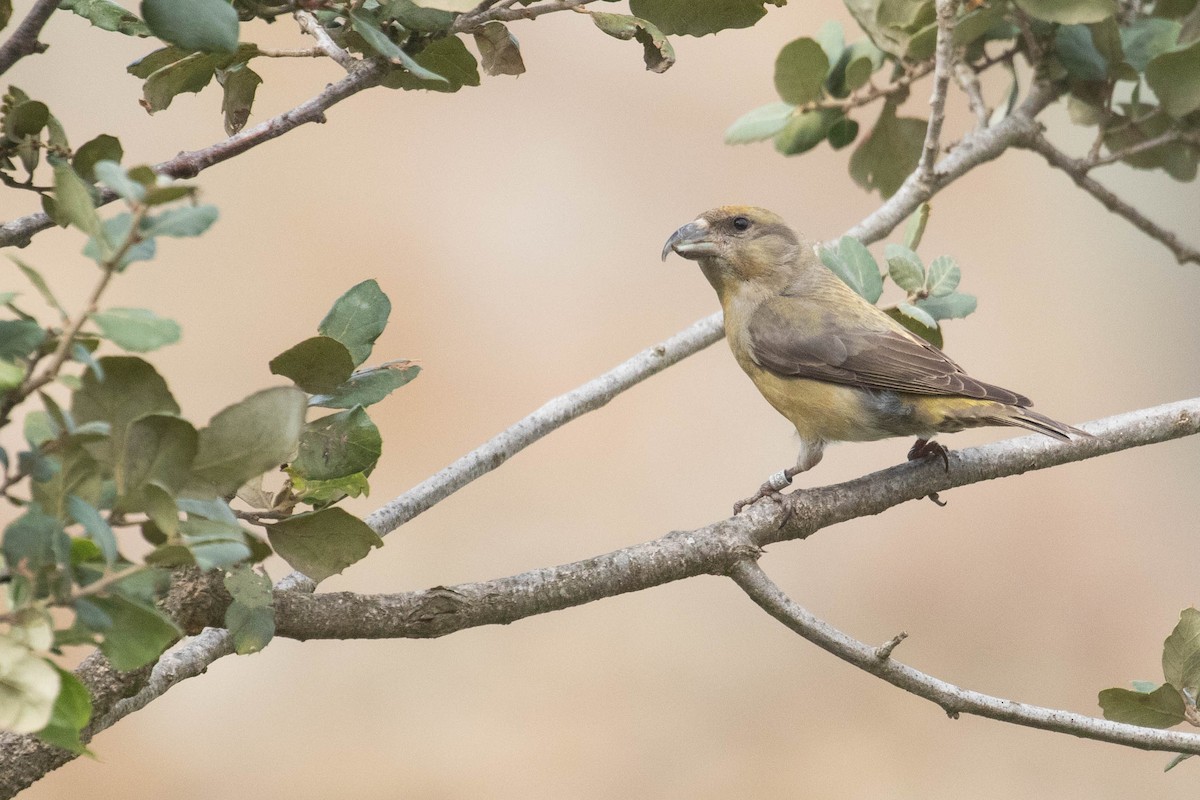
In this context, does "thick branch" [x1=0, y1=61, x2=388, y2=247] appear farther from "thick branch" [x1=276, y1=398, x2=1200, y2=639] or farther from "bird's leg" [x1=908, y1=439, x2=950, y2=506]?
"bird's leg" [x1=908, y1=439, x2=950, y2=506]

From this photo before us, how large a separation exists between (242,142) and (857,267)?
1.46 m

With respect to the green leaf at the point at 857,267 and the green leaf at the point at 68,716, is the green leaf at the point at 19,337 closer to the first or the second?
the green leaf at the point at 68,716

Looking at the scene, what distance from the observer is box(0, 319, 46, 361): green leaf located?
41.2 inches

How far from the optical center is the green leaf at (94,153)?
148cm

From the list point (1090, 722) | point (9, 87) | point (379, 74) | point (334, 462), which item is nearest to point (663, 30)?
point (379, 74)

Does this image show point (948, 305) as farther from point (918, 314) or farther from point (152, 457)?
point (152, 457)

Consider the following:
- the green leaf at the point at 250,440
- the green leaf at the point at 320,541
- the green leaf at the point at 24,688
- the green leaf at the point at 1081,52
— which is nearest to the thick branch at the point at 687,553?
the green leaf at the point at 320,541

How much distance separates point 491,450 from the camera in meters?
2.31

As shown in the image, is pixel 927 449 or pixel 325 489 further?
pixel 927 449

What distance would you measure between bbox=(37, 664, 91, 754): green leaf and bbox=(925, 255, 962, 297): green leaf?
6.68ft

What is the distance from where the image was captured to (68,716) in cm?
109

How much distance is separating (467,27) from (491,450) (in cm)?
94

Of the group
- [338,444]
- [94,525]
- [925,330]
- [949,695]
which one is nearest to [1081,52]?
[925,330]

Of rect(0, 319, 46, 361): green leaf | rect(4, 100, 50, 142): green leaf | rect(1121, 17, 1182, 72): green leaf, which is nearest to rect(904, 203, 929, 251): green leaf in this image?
rect(1121, 17, 1182, 72): green leaf
